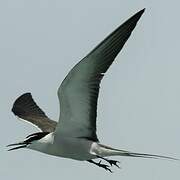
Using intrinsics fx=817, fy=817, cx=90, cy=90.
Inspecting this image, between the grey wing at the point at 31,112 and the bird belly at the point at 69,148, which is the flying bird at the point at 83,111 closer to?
the bird belly at the point at 69,148

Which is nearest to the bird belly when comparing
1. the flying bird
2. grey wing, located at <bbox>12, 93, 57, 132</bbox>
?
the flying bird

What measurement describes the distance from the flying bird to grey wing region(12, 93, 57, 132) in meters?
2.20

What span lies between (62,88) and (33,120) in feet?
16.2

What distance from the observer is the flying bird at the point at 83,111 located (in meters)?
15.4

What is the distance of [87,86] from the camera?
16.4m

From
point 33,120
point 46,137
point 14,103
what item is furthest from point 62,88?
point 14,103

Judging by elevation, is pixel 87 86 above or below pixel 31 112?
above

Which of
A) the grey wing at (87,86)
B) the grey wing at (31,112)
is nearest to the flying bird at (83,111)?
the grey wing at (87,86)

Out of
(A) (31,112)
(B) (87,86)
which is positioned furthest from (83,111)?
(A) (31,112)

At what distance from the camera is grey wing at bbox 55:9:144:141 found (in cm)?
1523

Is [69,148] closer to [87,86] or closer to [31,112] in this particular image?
[87,86]

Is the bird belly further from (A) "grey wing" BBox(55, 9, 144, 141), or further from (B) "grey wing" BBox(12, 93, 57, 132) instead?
(B) "grey wing" BBox(12, 93, 57, 132)

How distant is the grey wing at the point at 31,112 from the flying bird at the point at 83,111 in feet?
7.21

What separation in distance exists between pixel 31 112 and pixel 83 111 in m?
5.42
